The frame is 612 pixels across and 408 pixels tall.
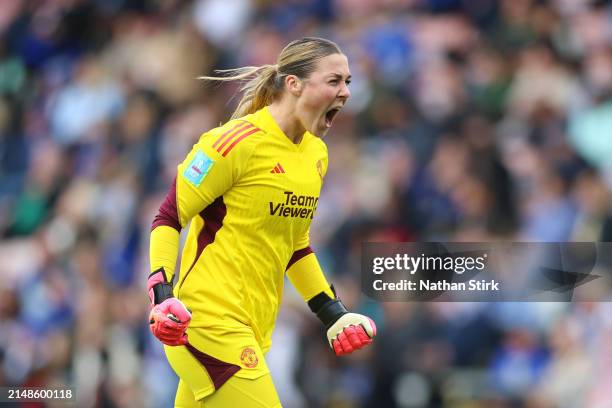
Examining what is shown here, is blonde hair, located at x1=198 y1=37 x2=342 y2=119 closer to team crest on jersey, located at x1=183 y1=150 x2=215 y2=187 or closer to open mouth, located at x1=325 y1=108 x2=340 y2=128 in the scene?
open mouth, located at x1=325 y1=108 x2=340 y2=128

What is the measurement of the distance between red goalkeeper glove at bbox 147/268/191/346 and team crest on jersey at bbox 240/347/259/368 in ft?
0.89

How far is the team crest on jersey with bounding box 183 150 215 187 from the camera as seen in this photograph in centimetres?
464

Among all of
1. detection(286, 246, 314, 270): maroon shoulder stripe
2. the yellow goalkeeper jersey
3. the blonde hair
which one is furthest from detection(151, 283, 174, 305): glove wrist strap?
the blonde hair

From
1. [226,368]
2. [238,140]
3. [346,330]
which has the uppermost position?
[238,140]

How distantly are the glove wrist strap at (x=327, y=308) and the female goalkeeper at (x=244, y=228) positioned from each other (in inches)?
5.3

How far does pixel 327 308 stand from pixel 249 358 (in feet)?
1.93

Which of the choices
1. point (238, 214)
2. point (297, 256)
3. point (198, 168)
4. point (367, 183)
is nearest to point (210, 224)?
point (238, 214)

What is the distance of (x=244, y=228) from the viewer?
4.74 meters

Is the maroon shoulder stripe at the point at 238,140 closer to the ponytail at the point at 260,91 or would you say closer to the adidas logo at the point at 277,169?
the adidas logo at the point at 277,169

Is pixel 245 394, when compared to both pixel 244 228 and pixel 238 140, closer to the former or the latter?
pixel 244 228

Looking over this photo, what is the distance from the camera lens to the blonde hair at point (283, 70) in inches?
190

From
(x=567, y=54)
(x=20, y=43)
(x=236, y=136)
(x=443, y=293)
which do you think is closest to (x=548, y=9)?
(x=567, y=54)

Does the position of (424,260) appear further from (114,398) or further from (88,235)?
(88,235)

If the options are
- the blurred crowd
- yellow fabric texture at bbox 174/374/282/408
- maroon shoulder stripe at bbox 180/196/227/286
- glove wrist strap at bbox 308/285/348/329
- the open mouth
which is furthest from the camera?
the blurred crowd
